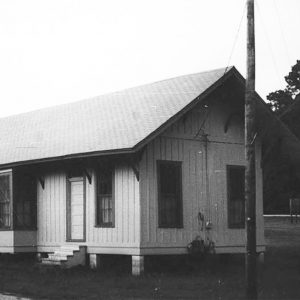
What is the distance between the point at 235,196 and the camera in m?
21.8

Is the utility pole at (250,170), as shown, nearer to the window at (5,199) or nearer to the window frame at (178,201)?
the window frame at (178,201)

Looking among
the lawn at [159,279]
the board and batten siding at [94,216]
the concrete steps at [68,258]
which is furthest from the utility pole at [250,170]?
the concrete steps at [68,258]

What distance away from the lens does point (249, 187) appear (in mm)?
13531

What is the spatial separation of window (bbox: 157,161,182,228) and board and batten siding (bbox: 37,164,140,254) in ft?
2.91

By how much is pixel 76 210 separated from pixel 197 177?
154 inches

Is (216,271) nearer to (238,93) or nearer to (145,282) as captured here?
(145,282)

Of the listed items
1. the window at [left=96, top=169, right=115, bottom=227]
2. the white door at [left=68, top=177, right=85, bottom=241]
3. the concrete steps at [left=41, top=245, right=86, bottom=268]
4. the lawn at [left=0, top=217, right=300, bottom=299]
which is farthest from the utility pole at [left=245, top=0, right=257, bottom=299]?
the white door at [left=68, top=177, right=85, bottom=241]

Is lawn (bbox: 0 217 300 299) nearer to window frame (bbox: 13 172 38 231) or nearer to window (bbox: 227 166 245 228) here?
window frame (bbox: 13 172 38 231)

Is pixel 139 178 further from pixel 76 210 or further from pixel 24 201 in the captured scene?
pixel 24 201

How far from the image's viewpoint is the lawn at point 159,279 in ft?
48.6

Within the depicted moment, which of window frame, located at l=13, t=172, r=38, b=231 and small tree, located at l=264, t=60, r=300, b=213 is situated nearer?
window frame, located at l=13, t=172, r=38, b=231

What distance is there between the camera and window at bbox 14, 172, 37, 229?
2241 centimetres

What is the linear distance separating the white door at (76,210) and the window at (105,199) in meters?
0.76

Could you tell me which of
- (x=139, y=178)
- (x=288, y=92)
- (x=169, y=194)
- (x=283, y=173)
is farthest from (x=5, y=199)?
(x=288, y=92)
